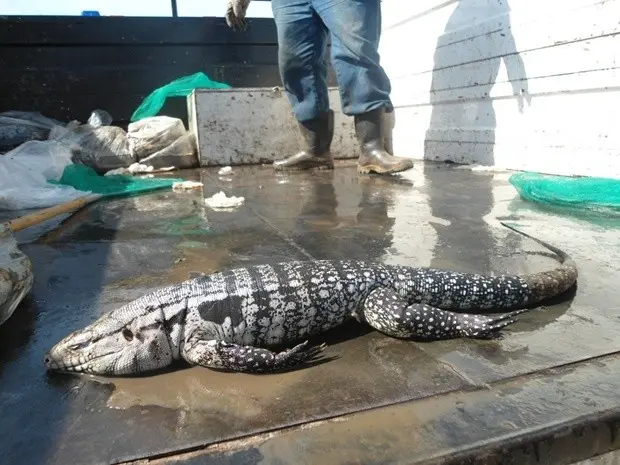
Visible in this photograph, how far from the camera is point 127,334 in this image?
6.92ft

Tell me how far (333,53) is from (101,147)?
4831mm

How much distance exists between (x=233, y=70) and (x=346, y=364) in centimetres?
1047

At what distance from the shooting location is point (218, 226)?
14.4 feet

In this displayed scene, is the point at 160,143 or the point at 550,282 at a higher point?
the point at 160,143

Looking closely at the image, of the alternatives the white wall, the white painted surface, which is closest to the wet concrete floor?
the white wall

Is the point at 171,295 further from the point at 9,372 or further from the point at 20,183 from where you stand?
the point at 20,183

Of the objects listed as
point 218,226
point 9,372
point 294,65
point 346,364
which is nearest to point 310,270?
point 346,364

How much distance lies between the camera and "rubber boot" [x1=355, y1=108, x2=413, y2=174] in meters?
6.77

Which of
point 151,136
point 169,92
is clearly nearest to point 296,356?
point 151,136

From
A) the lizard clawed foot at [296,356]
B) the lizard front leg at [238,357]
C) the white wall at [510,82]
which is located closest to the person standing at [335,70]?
the white wall at [510,82]

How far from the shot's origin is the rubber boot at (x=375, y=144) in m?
6.77

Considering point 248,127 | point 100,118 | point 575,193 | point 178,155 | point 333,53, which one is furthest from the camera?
point 100,118

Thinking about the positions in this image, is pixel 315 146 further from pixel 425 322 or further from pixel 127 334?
pixel 127 334

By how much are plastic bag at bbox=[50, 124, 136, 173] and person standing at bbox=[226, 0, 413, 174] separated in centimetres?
306
